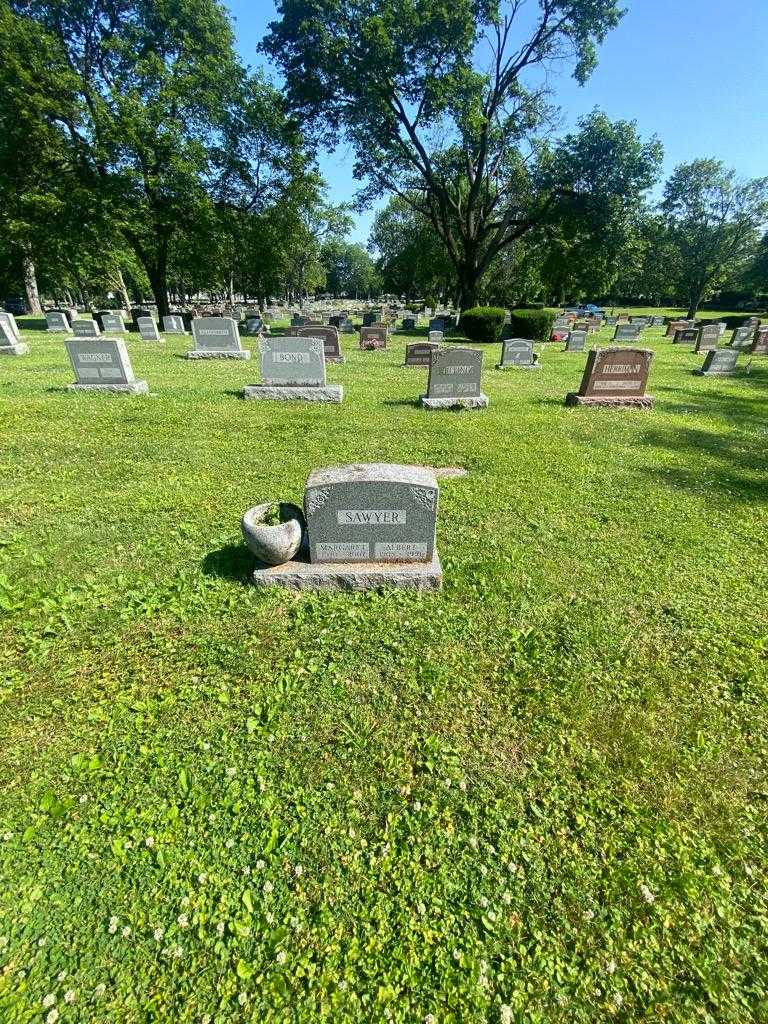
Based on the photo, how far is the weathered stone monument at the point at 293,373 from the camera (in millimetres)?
9727

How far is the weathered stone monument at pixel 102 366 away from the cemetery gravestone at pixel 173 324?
17534 millimetres

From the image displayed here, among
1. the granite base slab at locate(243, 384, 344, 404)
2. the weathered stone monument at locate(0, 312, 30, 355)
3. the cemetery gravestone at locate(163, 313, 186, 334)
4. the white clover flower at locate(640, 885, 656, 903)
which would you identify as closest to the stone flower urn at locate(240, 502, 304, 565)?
the white clover flower at locate(640, 885, 656, 903)

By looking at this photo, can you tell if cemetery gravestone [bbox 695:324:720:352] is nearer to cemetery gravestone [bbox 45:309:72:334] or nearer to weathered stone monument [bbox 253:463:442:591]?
weathered stone monument [bbox 253:463:442:591]

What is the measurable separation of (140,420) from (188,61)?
26490 millimetres

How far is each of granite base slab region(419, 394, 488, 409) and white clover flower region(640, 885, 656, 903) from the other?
8.42 metres

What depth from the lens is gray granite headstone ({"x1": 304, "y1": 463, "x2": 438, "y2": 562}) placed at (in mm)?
3422

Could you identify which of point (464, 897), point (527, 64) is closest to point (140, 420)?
point (464, 897)

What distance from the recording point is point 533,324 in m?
23.5

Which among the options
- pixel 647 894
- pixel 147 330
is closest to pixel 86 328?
pixel 147 330

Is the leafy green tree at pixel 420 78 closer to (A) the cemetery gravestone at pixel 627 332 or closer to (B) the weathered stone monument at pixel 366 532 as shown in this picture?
(A) the cemetery gravestone at pixel 627 332

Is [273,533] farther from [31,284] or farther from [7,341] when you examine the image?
[31,284]

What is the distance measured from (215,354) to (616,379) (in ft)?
41.4

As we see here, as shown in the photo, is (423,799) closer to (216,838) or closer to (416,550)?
(216,838)

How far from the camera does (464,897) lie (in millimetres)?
1858
